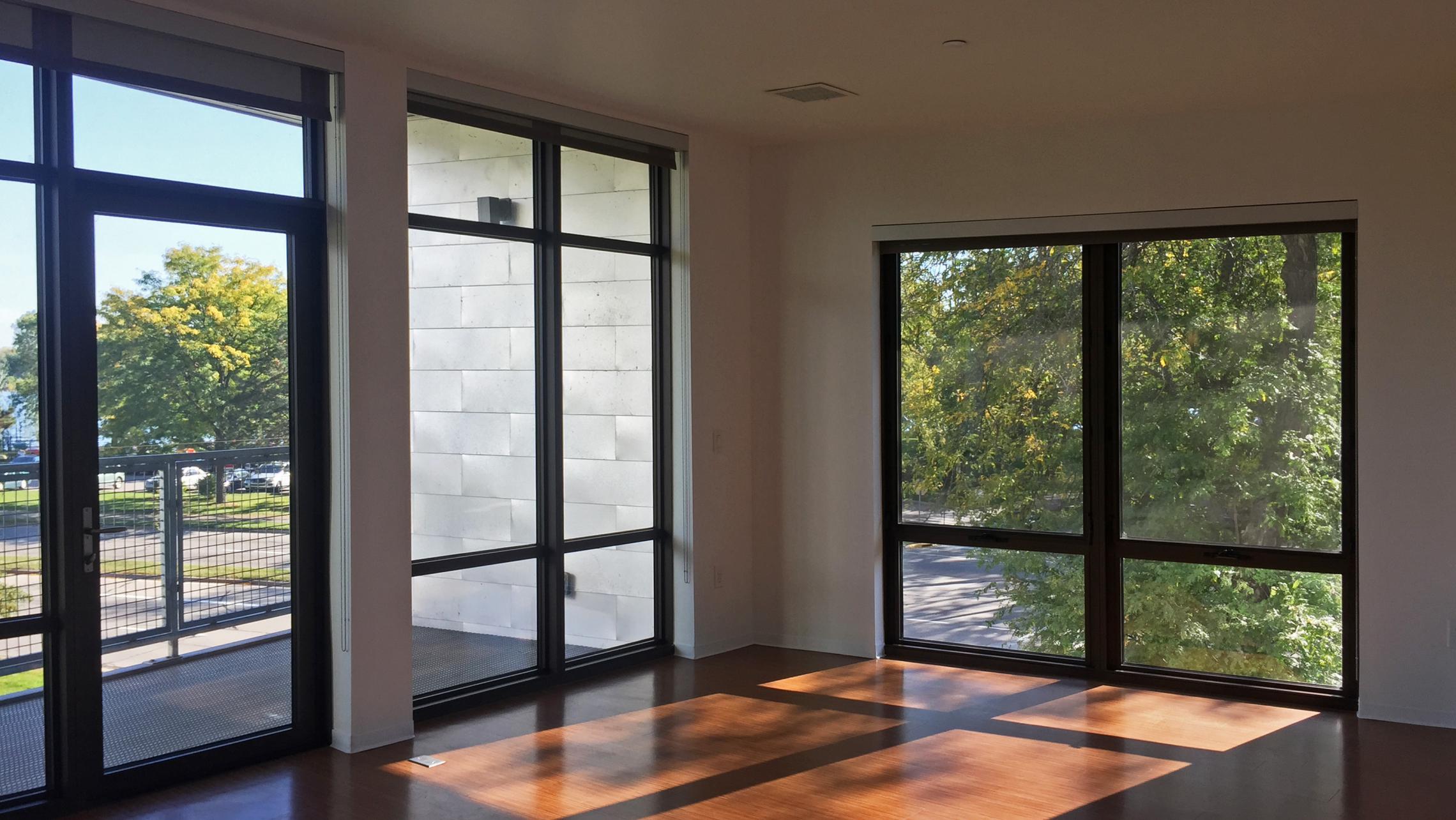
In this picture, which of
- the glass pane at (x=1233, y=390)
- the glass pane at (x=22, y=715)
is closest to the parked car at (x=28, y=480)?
the glass pane at (x=22, y=715)

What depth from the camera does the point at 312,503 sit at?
4754 mm

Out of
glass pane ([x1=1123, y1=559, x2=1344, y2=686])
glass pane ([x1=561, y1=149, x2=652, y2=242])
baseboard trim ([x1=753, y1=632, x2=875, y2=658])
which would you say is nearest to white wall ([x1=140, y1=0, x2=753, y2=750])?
glass pane ([x1=561, y1=149, x2=652, y2=242])

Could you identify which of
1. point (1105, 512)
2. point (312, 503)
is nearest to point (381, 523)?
point (312, 503)

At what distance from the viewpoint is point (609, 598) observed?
20.3 ft

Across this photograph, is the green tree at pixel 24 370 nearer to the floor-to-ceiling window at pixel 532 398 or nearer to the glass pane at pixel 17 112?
the glass pane at pixel 17 112

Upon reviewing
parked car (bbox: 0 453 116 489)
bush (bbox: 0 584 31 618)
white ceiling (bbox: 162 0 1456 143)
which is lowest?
bush (bbox: 0 584 31 618)

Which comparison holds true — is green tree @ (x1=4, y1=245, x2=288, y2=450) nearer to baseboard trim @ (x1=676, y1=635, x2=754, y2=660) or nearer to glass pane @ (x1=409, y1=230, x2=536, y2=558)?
glass pane @ (x1=409, y1=230, x2=536, y2=558)

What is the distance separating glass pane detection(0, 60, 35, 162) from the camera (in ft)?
12.7

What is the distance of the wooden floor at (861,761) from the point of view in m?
Answer: 4.14

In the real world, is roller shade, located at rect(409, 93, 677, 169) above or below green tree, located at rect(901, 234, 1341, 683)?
above

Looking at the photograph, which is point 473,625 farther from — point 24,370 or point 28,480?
point 24,370

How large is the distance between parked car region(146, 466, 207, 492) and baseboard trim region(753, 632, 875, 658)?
3400 millimetres

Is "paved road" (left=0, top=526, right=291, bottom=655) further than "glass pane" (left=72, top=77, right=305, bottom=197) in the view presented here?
No

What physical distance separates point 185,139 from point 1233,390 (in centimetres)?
474
